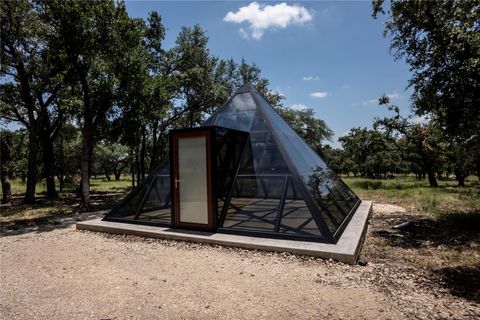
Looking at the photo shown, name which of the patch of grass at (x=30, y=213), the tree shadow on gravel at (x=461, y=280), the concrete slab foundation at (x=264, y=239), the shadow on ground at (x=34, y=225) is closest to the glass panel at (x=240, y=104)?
the concrete slab foundation at (x=264, y=239)

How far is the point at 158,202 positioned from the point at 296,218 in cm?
347

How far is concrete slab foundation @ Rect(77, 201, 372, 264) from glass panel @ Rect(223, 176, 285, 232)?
330mm

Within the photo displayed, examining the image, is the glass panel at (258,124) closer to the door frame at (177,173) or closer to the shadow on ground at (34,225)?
the door frame at (177,173)

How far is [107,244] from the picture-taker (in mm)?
6094

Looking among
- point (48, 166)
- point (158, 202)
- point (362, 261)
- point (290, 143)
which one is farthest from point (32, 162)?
point (362, 261)

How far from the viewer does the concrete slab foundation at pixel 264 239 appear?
189 inches

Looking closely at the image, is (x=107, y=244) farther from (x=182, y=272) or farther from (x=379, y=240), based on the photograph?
(x=379, y=240)

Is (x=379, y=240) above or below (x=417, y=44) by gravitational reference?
below

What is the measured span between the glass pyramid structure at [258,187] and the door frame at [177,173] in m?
0.13

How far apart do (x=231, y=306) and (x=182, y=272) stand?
1.32m

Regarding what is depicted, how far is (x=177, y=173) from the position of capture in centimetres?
662

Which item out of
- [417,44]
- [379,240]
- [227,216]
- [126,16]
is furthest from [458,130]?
[126,16]

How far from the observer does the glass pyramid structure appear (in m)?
5.65

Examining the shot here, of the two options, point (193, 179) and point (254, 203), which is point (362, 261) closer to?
point (254, 203)
